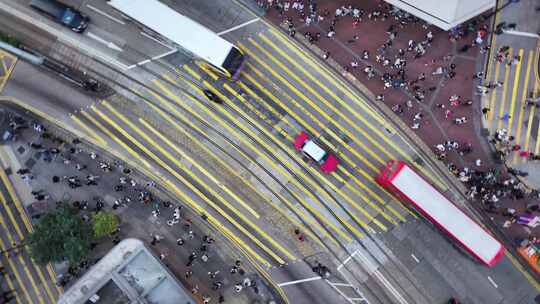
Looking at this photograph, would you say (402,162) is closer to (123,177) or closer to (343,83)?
(343,83)

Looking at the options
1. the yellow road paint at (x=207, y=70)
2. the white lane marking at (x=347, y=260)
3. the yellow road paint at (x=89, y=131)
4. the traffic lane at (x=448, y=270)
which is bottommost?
the traffic lane at (x=448, y=270)

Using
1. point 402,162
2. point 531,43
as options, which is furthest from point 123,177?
point 531,43

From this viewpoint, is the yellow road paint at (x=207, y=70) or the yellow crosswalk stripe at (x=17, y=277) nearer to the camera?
the yellow crosswalk stripe at (x=17, y=277)

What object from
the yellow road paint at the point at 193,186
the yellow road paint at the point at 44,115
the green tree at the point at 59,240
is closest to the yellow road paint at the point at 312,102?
the yellow road paint at the point at 193,186

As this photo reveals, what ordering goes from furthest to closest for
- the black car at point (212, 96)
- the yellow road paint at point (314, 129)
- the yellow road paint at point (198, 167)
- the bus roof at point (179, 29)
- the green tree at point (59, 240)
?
the black car at point (212, 96), the yellow road paint at point (314, 129), the yellow road paint at point (198, 167), the bus roof at point (179, 29), the green tree at point (59, 240)

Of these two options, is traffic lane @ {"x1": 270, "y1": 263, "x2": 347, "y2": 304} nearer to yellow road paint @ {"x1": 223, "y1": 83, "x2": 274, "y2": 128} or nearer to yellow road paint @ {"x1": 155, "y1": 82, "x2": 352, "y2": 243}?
yellow road paint @ {"x1": 155, "y1": 82, "x2": 352, "y2": 243}

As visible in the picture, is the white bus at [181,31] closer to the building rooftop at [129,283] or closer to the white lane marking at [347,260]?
the building rooftop at [129,283]

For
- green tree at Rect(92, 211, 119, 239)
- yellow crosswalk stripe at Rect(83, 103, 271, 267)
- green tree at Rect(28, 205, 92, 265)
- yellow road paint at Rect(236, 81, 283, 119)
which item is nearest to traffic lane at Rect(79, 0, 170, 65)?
yellow crosswalk stripe at Rect(83, 103, 271, 267)
